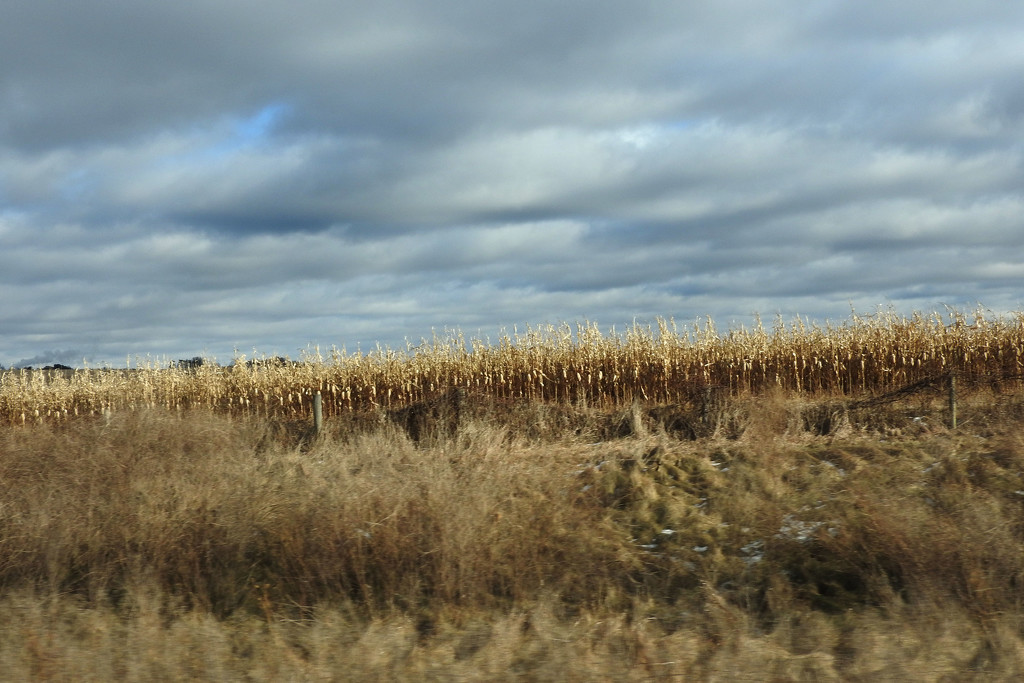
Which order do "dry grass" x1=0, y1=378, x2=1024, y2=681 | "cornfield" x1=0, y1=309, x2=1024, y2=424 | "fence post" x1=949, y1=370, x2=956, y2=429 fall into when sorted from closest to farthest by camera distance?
1. "dry grass" x1=0, y1=378, x2=1024, y2=681
2. "fence post" x1=949, y1=370, x2=956, y2=429
3. "cornfield" x1=0, y1=309, x2=1024, y2=424

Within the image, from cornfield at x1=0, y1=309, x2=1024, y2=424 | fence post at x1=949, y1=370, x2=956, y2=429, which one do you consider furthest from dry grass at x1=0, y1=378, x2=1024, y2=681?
cornfield at x1=0, y1=309, x2=1024, y2=424

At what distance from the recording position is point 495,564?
28.3 feet

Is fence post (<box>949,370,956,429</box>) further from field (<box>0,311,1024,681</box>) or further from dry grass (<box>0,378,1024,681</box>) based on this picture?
dry grass (<box>0,378,1024,681</box>)

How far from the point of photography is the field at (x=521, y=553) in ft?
22.3

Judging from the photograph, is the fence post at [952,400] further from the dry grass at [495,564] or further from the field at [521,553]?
the dry grass at [495,564]

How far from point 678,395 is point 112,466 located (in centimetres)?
1451

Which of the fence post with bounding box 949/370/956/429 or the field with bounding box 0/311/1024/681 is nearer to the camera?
the field with bounding box 0/311/1024/681

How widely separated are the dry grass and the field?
0.03 meters

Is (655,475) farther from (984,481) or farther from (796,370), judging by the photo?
(796,370)

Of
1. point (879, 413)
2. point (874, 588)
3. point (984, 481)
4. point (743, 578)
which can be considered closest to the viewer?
point (874, 588)

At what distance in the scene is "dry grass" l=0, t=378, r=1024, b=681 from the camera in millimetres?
6754

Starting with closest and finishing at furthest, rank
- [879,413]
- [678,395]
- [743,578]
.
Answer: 1. [743,578]
2. [879,413]
3. [678,395]

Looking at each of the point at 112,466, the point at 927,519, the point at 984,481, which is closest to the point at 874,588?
the point at 927,519

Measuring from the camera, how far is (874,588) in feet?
27.2
